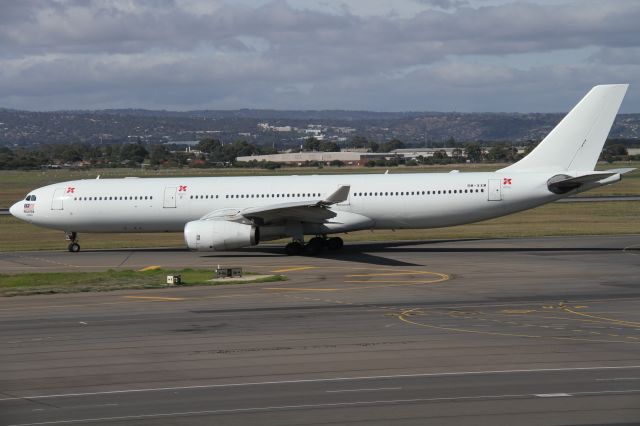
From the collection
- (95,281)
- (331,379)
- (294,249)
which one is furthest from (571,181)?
(331,379)

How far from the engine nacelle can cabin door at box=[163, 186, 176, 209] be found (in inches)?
163

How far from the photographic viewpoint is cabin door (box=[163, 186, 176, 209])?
5012 centimetres

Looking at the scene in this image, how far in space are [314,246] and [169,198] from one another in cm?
774

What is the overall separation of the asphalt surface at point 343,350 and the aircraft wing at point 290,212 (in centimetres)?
427

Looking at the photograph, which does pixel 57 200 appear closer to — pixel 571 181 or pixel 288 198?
pixel 288 198

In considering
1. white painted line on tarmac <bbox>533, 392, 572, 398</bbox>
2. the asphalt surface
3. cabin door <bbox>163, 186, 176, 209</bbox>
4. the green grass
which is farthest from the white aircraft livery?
white painted line on tarmac <bbox>533, 392, 572, 398</bbox>

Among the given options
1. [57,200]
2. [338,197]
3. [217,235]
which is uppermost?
[338,197]

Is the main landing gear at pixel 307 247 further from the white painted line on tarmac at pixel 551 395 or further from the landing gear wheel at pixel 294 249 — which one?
the white painted line on tarmac at pixel 551 395

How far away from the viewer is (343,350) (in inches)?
928

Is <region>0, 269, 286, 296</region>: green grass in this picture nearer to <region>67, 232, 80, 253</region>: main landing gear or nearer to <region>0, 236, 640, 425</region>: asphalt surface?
<region>0, 236, 640, 425</region>: asphalt surface

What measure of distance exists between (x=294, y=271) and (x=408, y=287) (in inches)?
284

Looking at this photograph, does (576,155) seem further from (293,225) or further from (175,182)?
(175,182)

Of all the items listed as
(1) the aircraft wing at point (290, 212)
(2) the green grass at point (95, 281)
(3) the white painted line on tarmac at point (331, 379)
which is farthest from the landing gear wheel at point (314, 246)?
(3) the white painted line on tarmac at point (331, 379)

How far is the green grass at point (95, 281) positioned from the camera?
36425 millimetres
